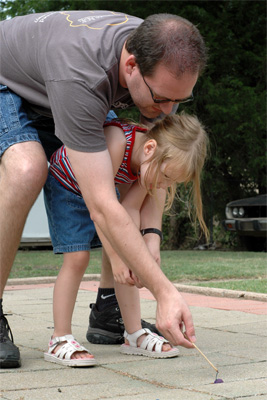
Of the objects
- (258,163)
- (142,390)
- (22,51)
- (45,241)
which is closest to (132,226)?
(142,390)

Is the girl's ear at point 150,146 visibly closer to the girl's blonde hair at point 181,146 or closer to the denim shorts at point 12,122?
the girl's blonde hair at point 181,146

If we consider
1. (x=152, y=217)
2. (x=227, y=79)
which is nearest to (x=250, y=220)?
(x=227, y=79)

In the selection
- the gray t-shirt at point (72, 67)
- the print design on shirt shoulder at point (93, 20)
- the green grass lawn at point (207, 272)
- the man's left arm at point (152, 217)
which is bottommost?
the green grass lawn at point (207, 272)

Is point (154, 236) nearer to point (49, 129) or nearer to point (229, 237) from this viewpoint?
point (49, 129)

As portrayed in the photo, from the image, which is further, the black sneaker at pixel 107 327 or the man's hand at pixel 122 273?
the black sneaker at pixel 107 327

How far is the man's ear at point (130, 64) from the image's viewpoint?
8.38ft

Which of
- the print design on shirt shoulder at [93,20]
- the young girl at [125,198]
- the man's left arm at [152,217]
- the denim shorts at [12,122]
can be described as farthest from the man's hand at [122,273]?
the print design on shirt shoulder at [93,20]

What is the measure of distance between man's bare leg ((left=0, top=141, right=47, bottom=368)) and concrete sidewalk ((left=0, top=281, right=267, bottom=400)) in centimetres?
29

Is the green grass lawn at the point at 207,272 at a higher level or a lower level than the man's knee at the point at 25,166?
lower

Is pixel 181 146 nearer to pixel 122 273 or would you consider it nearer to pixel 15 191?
pixel 122 273

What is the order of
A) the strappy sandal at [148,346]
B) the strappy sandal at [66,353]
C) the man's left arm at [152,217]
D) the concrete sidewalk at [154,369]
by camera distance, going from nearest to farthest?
1. the concrete sidewalk at [154,369]
2. the strappy sandal at [66,353]
3. the strappy sandal at [148,346]
4. the man's left arm at [152,217]

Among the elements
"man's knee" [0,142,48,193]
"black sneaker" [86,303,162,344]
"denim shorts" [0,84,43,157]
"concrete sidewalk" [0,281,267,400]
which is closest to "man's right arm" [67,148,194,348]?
"concrete sidewalk" [0,281,267,400]

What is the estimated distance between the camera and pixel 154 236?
3191mm

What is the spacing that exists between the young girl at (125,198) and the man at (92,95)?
0.49 feet
